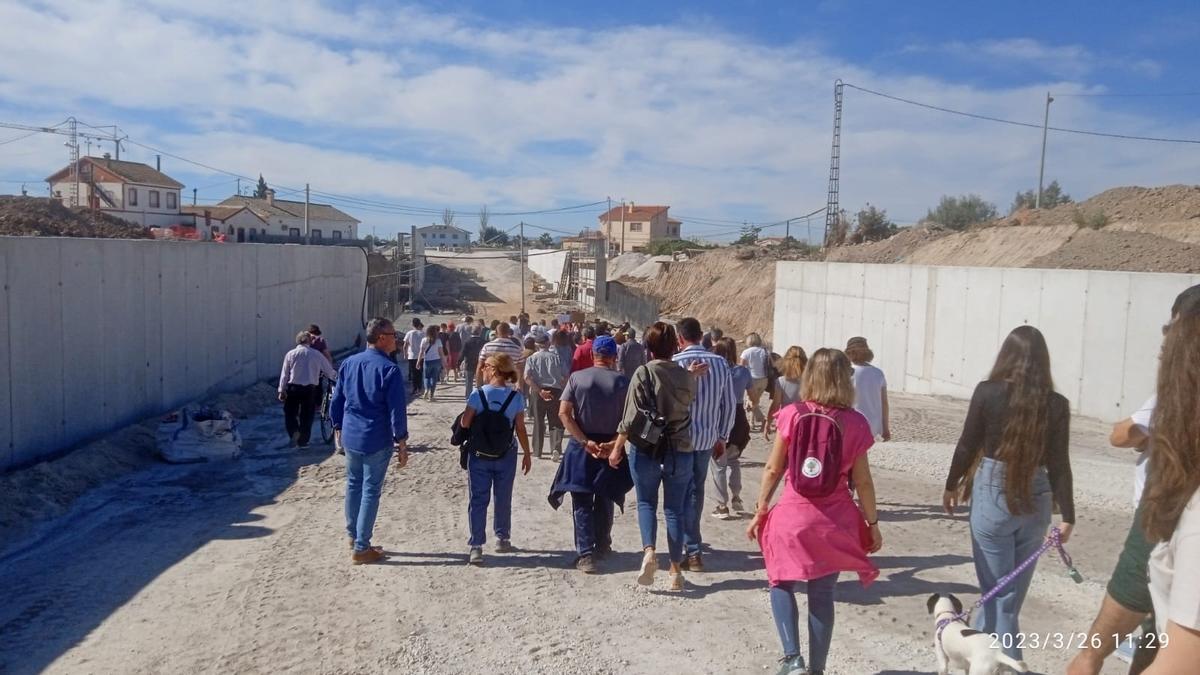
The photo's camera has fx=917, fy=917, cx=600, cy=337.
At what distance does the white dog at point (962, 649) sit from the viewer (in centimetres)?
354

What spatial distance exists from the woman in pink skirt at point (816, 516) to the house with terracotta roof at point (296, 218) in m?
72.5

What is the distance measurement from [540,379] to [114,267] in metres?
5.63

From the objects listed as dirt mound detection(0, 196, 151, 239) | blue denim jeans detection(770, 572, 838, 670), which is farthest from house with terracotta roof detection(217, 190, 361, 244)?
blue denim jeans detection(770, 572, 838, 670)

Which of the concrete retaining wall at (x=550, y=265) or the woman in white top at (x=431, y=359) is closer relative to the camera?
the woman in white top at (x=431, y=359)

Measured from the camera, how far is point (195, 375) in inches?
566

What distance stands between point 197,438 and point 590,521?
20.4 ft

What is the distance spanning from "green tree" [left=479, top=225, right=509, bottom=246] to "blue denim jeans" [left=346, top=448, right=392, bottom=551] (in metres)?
108

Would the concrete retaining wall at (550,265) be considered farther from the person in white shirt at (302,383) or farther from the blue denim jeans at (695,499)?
the blue denim jeans at (695,499)

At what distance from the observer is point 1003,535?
14.2 feet

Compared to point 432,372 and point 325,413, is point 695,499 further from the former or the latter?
point 432,372

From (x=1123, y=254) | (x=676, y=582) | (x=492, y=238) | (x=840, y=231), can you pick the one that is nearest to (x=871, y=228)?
(x=840, y=231)

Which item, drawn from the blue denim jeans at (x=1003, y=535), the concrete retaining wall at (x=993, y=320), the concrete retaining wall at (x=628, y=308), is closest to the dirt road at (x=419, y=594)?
the blue denim jeans at (x=1003, y=535)

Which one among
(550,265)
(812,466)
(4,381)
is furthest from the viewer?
(550,265)

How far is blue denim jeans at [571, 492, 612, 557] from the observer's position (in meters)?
6.68
